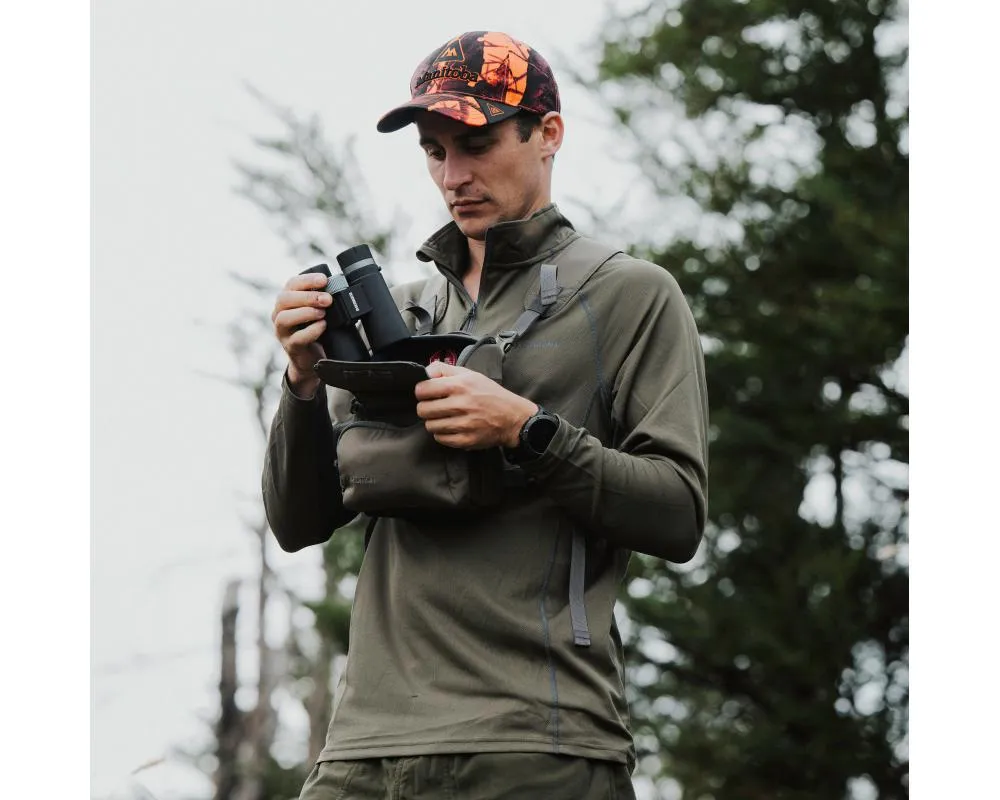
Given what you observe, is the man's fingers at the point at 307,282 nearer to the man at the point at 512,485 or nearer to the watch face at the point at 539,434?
the man at the point at 512,485

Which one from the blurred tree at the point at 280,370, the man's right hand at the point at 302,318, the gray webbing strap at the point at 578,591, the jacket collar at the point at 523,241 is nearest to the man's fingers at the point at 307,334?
the man's right hand at the point at 302,318

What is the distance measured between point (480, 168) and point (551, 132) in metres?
0.18

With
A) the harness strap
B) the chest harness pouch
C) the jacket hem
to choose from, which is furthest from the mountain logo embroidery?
the jacket hem

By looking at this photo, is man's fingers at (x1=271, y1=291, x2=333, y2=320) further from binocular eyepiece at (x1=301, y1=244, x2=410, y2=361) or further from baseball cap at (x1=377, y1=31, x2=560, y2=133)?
baseball cap at (x1=377, y1=31, x2=560, y2=133)

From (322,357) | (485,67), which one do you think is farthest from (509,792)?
(485,67)

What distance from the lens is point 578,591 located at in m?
2.32

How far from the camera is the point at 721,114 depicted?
39.2 feet

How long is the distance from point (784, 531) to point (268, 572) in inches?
196

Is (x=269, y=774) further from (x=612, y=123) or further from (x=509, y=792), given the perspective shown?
(x=509, y=792)

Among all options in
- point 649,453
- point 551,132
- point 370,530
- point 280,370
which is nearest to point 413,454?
point 370,530

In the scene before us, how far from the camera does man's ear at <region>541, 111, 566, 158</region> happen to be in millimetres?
2672

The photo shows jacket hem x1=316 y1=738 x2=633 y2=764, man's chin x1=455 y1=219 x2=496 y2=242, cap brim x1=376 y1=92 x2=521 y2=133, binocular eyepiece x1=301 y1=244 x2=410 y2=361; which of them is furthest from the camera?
man's chin x1=455 y1=219 x2=496 y2=242

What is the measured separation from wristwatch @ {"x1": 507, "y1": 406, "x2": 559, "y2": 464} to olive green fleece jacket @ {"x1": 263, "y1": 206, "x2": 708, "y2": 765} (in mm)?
15

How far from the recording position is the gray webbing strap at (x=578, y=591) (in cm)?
229
